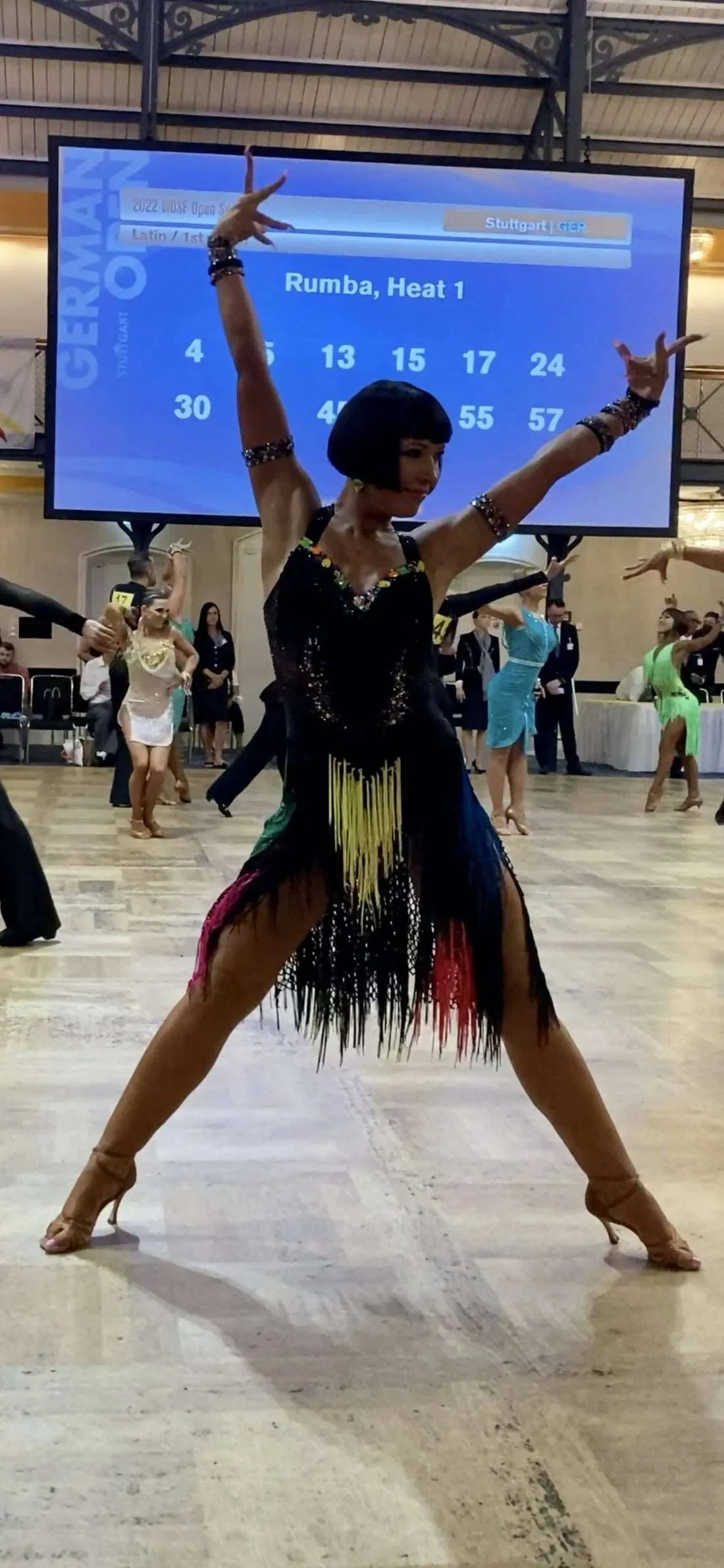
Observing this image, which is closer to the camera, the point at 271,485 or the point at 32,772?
the point at 271,485

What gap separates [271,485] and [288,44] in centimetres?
1386

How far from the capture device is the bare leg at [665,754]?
9914 mm

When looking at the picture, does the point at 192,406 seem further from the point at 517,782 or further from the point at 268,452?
the point at 268,452

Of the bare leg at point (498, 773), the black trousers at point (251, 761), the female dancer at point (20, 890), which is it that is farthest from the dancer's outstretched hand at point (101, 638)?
the bare leg at point (498, 773)

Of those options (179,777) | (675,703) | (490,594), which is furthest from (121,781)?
(490,594)

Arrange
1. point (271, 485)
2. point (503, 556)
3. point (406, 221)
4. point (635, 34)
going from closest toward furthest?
point (271, 485), point (406, 221), point (635, 34), point (503, 556)

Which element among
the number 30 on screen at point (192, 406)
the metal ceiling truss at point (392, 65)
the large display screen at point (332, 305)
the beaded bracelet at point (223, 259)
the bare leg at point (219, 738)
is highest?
the metal ceiling truss at point (392, 65)

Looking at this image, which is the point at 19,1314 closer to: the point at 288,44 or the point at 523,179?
the point at 523,179

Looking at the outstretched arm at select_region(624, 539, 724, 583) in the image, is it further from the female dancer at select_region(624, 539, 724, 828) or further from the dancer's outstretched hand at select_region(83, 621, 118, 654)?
the dancer's outstretched hand at select_region(83, 621, 118, 654)

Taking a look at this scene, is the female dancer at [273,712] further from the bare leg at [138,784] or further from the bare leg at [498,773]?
the bare leg at [498,773]

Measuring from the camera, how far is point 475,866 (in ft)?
7.07

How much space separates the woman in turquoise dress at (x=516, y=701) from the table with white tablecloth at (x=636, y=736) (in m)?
5.15

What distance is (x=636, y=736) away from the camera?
544 inches

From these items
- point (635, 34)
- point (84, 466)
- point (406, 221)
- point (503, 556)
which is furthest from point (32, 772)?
point (635, 34)
